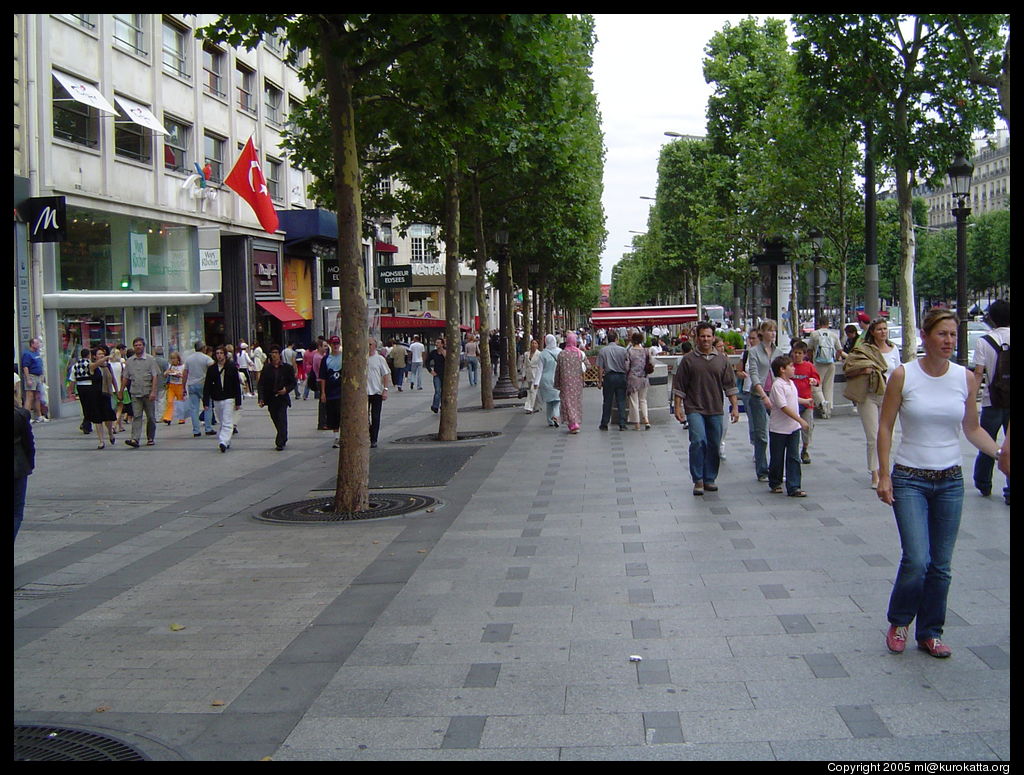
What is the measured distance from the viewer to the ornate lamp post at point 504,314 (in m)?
27.3

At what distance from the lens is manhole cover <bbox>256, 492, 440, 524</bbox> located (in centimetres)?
1077

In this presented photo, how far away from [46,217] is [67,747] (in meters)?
20.0

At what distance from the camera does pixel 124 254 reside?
91.3 feet

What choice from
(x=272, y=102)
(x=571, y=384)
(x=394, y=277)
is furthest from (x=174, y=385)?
(x=394, y=277)

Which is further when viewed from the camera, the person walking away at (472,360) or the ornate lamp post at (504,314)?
the person walking away at (472,360)

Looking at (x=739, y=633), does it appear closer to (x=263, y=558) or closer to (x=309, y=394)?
(x=263, y=558)

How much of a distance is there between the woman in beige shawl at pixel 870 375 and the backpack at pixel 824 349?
6.93 m

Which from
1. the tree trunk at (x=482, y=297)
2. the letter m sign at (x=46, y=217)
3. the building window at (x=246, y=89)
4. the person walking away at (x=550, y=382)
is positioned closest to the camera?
the person walking away at (x=550, y=382)

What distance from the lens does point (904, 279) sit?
66.2ft

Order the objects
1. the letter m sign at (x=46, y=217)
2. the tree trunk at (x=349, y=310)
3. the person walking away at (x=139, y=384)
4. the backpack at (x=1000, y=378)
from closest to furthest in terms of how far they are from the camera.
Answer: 1. the backpack at (x=1000, y=378)
2. the tree trunk at (x=349, y=310)
3. the person walking away at (x=139, y=384)
4. the letter m sign at (x=46, y=217)

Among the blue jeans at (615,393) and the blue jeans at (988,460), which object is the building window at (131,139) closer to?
the blue jeans at (615,393)

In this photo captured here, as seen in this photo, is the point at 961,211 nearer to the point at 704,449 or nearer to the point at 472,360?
the point at 704,449

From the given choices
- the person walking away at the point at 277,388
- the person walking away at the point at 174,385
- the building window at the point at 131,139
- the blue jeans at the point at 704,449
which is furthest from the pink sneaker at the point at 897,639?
the building window at the point at 131,139

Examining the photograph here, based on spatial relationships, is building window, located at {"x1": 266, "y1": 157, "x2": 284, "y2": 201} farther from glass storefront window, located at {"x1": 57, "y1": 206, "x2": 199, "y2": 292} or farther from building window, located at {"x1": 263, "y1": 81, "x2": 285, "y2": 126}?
glass storefront window, located at {"x1": 57, "y1": 206, "x2": 199, "y2": 292}
